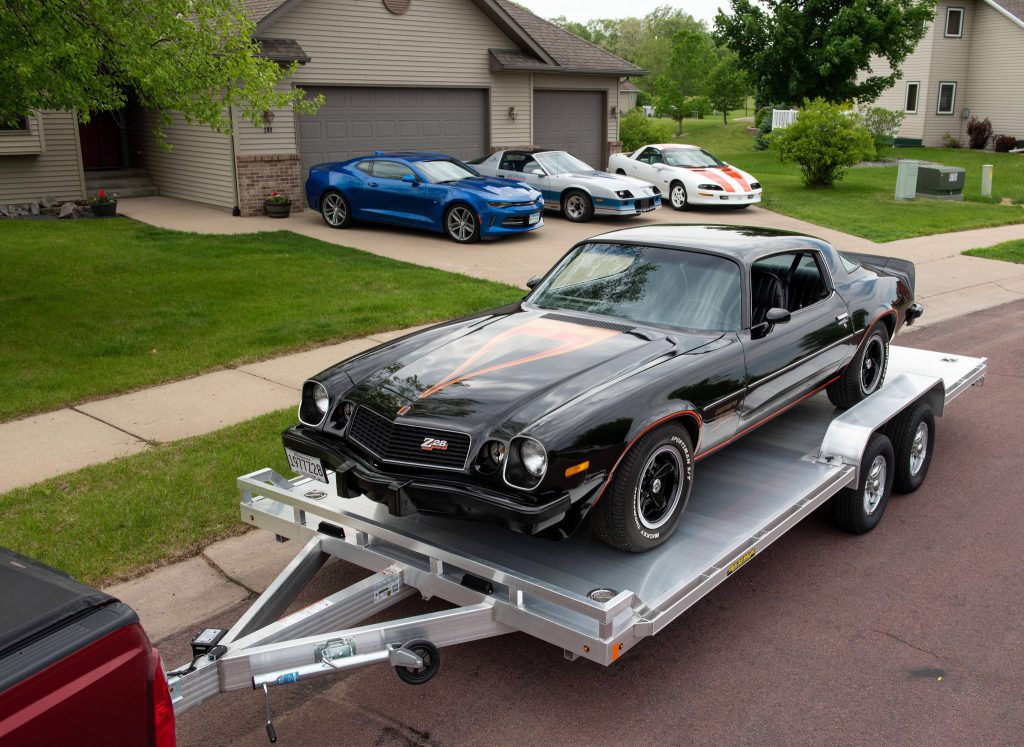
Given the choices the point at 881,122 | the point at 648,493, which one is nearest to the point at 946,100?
the point at 881,122

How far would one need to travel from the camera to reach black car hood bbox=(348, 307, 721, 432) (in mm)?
4473

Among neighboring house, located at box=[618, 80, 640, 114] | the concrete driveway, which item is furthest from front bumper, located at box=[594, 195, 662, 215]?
neighboring house, located at box=[618, 80, 640, 114]

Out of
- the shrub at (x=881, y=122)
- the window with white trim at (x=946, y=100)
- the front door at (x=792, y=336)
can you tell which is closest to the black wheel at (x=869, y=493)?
the front door at (x=792, y=336)

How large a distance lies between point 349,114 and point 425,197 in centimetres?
435

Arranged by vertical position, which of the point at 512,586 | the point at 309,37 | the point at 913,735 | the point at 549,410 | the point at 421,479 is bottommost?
the point at 913,735

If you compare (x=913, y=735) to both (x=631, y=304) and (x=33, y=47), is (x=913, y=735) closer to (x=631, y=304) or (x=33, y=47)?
(x=631, y=304)

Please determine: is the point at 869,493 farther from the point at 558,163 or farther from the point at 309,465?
the point at 558,163

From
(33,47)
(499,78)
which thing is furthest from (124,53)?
(499,78)

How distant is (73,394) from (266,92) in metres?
4.70

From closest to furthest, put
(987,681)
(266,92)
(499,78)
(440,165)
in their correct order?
(987,681)
(266,92)
(440,165)
(499,78)

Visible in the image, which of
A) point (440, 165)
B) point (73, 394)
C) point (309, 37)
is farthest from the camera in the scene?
point (309, 37)

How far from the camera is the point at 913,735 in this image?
396cm

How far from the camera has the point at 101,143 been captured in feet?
69.7

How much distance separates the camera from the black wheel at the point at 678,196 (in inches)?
808
